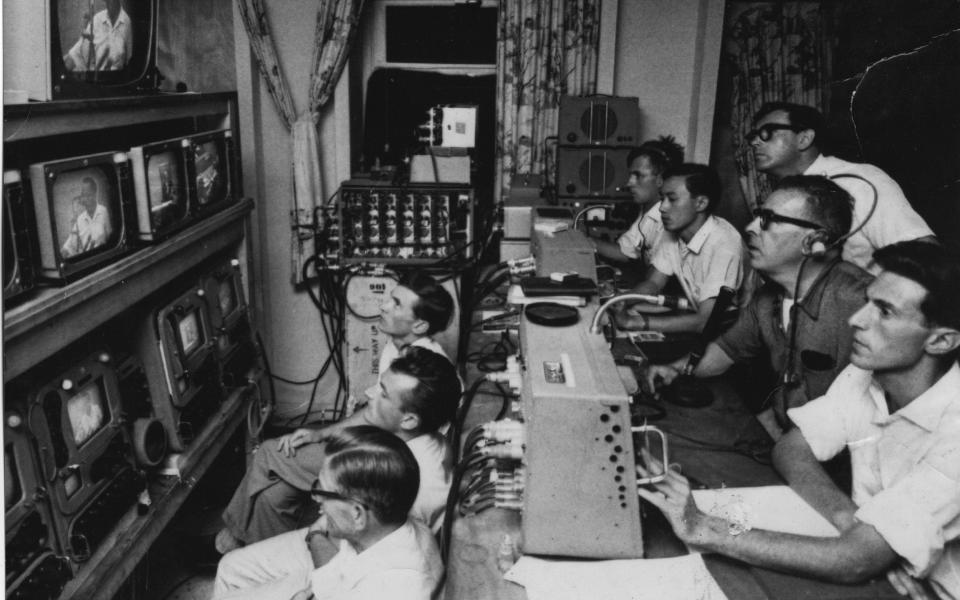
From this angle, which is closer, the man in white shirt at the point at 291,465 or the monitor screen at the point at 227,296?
the man in white shirt at the point at 291,465

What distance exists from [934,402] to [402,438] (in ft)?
4.58

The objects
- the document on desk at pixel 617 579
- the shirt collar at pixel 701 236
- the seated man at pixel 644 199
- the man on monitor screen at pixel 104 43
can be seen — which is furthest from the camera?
the seated man at pixel 644 199

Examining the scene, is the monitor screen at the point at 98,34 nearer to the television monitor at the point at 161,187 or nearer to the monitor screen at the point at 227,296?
the television monitor at the point at 161,187

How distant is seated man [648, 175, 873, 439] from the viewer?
2.11 meters

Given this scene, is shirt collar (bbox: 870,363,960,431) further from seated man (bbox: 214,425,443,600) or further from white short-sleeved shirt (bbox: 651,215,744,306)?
white short-sleeved shirt (bbox: 651,215,744,306)

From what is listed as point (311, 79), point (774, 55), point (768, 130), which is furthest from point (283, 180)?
point (774, 55)

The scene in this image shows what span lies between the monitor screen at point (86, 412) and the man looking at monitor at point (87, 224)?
14.9 inches

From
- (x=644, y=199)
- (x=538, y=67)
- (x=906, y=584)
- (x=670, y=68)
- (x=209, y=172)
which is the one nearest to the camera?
(x=906, y=584)

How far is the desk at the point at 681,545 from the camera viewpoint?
4.66ft

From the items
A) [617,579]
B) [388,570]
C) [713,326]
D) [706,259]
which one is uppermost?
[706,259]

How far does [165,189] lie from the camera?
254cm

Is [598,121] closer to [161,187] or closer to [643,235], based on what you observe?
[643,235]

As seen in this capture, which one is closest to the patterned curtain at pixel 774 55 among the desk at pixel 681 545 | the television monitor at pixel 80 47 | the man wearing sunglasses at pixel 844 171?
the man wearing sunglasses at pixel 844 171

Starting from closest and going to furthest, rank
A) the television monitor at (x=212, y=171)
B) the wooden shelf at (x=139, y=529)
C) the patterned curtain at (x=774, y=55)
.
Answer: the wooden shelf at (x=139, y=529) < the television monitor at (x=212, y=171) < the patterned curtain at (x=774, y=55)
